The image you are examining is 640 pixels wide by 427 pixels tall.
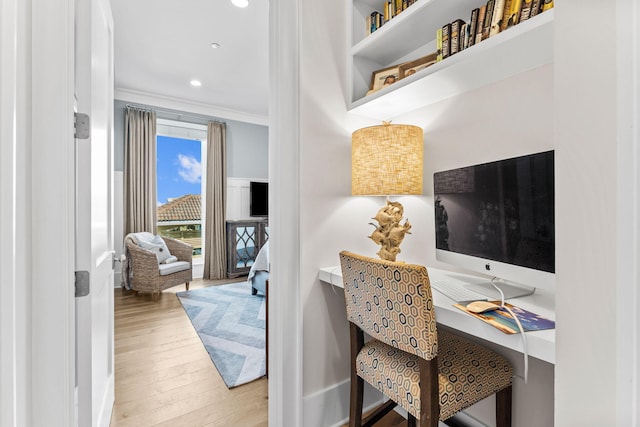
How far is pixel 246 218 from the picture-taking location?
5113mm

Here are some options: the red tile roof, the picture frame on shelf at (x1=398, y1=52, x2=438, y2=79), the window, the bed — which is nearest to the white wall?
the picture frame on shelf at (x1=398, y1=52, x2=438, y2=79)

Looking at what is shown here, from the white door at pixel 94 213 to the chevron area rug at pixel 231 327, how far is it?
0.75m

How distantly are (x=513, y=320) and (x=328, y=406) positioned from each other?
1.12 meters

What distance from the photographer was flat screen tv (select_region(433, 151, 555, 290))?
3.10ft

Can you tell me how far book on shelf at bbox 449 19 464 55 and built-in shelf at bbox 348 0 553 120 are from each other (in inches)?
3.2

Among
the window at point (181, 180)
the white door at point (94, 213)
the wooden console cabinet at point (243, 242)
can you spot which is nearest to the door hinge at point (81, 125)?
the white door at point (94, 213)

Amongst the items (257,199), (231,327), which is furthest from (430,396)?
(257,199)

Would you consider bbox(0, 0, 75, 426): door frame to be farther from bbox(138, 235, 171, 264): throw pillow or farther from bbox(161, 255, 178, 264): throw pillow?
bbox(161, 255, 178, 264): throw pillow

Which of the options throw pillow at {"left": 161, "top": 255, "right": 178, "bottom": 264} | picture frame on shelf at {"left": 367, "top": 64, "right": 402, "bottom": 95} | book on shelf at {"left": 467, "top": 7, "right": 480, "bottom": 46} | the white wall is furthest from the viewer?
throw pillow at {"left": 161, "top": 255, "right": 178, "bottom": 264}

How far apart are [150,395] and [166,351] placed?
→ 1.86 ft

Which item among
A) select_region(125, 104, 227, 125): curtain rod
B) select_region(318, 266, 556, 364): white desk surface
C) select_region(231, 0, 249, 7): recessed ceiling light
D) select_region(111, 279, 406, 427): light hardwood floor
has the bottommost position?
select_region(111, 279, 406, 427): light hardwood floor

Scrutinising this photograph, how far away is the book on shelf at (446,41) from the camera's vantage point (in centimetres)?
125

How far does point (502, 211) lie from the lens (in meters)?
1.09

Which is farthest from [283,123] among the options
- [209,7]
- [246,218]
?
[246,218]
